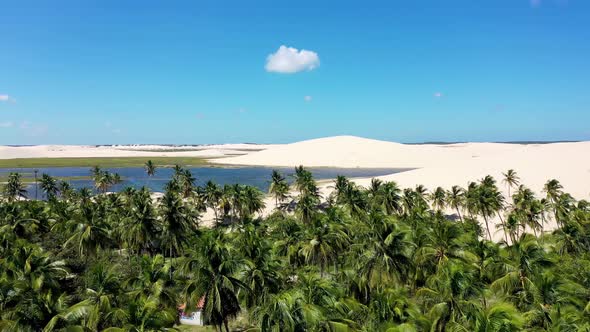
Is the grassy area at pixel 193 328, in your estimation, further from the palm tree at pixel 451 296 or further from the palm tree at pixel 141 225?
the palm tree at pixel 451 296

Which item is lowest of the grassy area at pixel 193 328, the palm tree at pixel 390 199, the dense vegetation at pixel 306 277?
the grassy area at pixel 193 328

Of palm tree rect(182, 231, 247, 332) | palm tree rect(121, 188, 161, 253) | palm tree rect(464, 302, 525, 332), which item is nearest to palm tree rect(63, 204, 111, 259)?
palm tree rect(121, 188, 161, 253)

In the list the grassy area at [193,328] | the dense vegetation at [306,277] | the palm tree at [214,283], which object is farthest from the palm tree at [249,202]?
the palm tree at [214,283]

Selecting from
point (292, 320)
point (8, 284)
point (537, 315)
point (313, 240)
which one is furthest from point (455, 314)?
point (8, 284)

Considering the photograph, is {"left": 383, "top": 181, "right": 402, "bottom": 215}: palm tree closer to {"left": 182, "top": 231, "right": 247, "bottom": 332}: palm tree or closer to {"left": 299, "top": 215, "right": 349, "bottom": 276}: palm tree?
{"left": 299, "top": 215, "right": 349, "bottom": 276}: palm tree

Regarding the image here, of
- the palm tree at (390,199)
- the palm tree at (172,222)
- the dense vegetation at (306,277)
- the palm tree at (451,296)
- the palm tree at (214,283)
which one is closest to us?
the dense vegetation at (306,277)

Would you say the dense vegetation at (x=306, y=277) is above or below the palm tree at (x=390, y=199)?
below

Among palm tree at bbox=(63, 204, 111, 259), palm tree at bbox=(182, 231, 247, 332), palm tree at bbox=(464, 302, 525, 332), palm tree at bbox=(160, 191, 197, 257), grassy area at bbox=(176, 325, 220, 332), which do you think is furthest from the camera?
palm tree at bbox=(63, 204, 111, 259)

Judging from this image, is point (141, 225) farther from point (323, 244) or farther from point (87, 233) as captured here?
point (323, 244)

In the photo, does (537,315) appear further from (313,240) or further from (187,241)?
(187,241)

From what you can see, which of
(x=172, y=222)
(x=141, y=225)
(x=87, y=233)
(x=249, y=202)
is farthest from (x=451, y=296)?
(x=249, y=202)

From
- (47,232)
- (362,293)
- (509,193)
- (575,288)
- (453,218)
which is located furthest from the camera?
(509,193)
